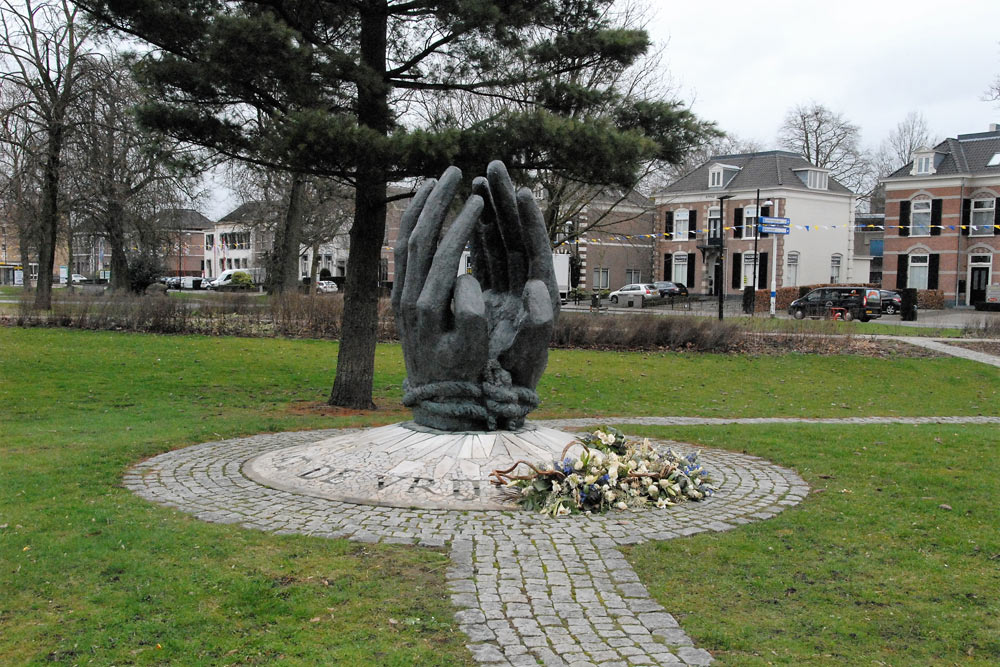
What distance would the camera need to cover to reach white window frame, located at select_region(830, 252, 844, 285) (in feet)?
166

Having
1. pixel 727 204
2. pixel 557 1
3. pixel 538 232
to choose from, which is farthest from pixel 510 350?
pixel 727 204

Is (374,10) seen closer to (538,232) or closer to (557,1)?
(557,1)

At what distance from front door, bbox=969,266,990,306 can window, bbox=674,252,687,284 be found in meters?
16.5

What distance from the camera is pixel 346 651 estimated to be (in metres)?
3.99

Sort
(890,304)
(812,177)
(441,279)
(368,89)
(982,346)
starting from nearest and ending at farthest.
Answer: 1. (441,279)
2. (368,89)
3. (982,346)
4. (890,304)
5. (812,177)

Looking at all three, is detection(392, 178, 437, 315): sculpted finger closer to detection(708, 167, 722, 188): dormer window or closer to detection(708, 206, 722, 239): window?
detection(708, 206, 722, 239): window

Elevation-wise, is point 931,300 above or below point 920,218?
below

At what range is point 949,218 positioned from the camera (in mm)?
44531

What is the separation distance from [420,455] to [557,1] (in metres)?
7.29

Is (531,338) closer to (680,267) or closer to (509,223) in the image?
(509,223)

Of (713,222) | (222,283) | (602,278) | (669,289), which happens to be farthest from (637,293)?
(222,283)

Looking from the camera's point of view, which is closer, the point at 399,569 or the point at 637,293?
the point at 399,569

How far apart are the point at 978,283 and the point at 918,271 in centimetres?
307

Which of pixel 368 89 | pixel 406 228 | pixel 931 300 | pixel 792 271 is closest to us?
pixel 406 228
